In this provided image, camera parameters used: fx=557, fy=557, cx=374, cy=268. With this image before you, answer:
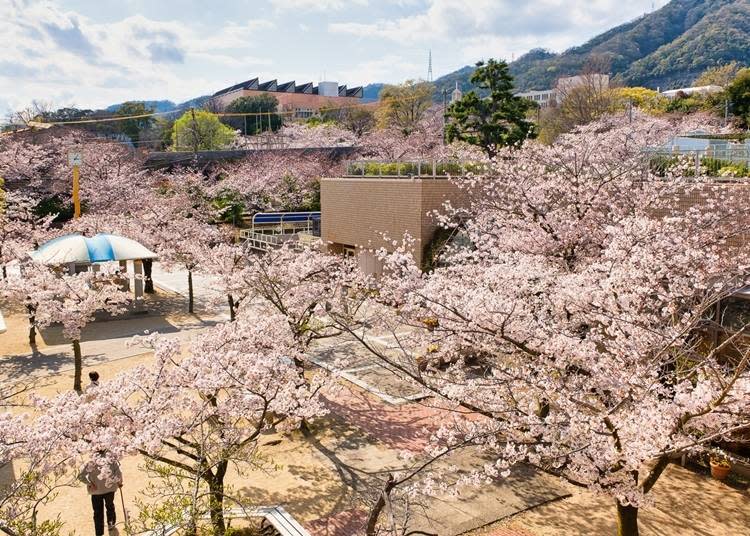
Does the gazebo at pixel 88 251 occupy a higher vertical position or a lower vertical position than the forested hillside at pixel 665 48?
lower

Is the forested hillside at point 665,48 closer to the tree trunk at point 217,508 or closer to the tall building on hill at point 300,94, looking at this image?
the tall building on hill at point 300,94

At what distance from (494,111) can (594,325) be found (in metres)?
28.2

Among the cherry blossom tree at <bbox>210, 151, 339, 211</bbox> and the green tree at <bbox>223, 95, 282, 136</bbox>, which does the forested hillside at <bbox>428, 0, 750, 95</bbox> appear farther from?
the cherry blossom tree at <bbox>210, 151, 339, 211</bbox>

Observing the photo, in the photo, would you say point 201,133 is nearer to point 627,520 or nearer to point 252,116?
point 252,116

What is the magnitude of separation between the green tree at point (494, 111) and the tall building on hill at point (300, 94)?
7801 centimetres

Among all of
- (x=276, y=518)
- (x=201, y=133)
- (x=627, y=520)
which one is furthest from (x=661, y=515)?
(x=201, y=133)

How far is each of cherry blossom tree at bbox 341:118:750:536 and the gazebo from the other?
12249 millimetres

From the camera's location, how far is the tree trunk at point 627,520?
21.4ft

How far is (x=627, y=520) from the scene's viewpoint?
21.5ft

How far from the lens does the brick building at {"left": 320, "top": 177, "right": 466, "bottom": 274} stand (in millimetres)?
19438

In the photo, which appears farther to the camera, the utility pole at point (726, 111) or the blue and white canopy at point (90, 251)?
the utility pole at point (726, 111)

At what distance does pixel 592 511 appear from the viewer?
8461 mm

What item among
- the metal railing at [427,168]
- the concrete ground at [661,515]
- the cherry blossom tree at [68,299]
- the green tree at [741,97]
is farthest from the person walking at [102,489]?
the green tree at [741,97]

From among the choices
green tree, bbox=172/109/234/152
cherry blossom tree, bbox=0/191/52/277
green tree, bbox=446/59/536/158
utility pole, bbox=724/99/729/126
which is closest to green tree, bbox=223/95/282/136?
green tree, bbox=172/109/234/152
